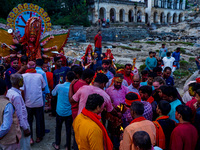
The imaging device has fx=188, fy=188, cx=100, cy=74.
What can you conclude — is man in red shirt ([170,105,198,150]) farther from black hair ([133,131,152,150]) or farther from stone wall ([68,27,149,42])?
stone wall ([68,27,149,42])

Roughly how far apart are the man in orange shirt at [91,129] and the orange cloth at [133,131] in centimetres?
23

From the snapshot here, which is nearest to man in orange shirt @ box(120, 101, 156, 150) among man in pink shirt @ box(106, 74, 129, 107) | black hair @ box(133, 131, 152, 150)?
black hair @ box(133, 131, 152, 150)

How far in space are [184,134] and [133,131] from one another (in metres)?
0.76

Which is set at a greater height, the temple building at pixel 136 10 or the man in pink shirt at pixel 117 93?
the temple building at pixel 136 10

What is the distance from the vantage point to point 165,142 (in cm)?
265

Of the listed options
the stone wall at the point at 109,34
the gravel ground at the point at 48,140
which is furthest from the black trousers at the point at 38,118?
the stone wall at the point at 109,34

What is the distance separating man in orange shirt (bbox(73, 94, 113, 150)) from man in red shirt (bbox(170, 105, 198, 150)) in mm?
883

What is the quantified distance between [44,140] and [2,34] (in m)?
4.76

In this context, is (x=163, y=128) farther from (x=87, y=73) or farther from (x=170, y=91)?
(x=87, y=73)

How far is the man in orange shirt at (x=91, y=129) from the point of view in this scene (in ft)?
7.30

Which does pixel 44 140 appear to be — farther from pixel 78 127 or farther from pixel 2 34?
pixel 2 34

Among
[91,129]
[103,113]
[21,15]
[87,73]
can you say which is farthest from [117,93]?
[21,15]

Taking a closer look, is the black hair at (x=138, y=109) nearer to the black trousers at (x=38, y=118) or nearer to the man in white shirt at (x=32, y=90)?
the man in white shirt at (x=32, y=90)

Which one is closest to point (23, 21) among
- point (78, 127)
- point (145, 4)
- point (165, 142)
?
point (78, 127)
